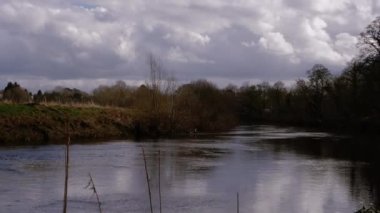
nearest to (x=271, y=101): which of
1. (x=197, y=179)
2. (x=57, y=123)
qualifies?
(x=57, y=123)

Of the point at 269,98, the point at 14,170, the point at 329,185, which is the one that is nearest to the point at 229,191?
the point at 329,185

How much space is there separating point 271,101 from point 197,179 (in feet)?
249

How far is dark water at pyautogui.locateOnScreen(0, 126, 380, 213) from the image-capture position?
1523 centimetres

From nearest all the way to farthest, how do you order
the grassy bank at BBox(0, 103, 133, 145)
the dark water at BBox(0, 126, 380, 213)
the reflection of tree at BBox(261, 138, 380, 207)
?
the dark water at BBox(0, 126, 380, 213) → the reflection of tree at BBox(261, 138, 380, 207) → the grassy bank at BBox(0, 103, 133, 145)

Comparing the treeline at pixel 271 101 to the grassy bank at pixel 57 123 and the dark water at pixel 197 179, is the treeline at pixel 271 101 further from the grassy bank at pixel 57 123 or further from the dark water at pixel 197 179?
the dark water at pixel 197 179

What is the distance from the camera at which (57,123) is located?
42906 millimetres

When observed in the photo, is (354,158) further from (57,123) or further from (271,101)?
(271,101)

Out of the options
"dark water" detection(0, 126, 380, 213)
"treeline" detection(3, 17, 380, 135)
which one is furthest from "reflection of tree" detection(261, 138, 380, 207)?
"treeline" detection(3, 17, 380, 135)

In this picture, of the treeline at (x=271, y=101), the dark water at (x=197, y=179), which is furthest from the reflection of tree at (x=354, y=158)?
the treeline at (x=271, y=101)

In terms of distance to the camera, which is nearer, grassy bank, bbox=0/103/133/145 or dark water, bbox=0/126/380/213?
dark water, bbox=0/126/380/213

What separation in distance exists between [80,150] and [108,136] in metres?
13.2

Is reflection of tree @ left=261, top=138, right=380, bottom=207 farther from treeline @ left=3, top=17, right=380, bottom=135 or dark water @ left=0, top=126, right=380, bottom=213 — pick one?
treeline @ left=3, top=17, right=380, bottom=135

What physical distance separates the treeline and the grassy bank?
203cm

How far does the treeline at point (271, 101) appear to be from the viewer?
50.0m
